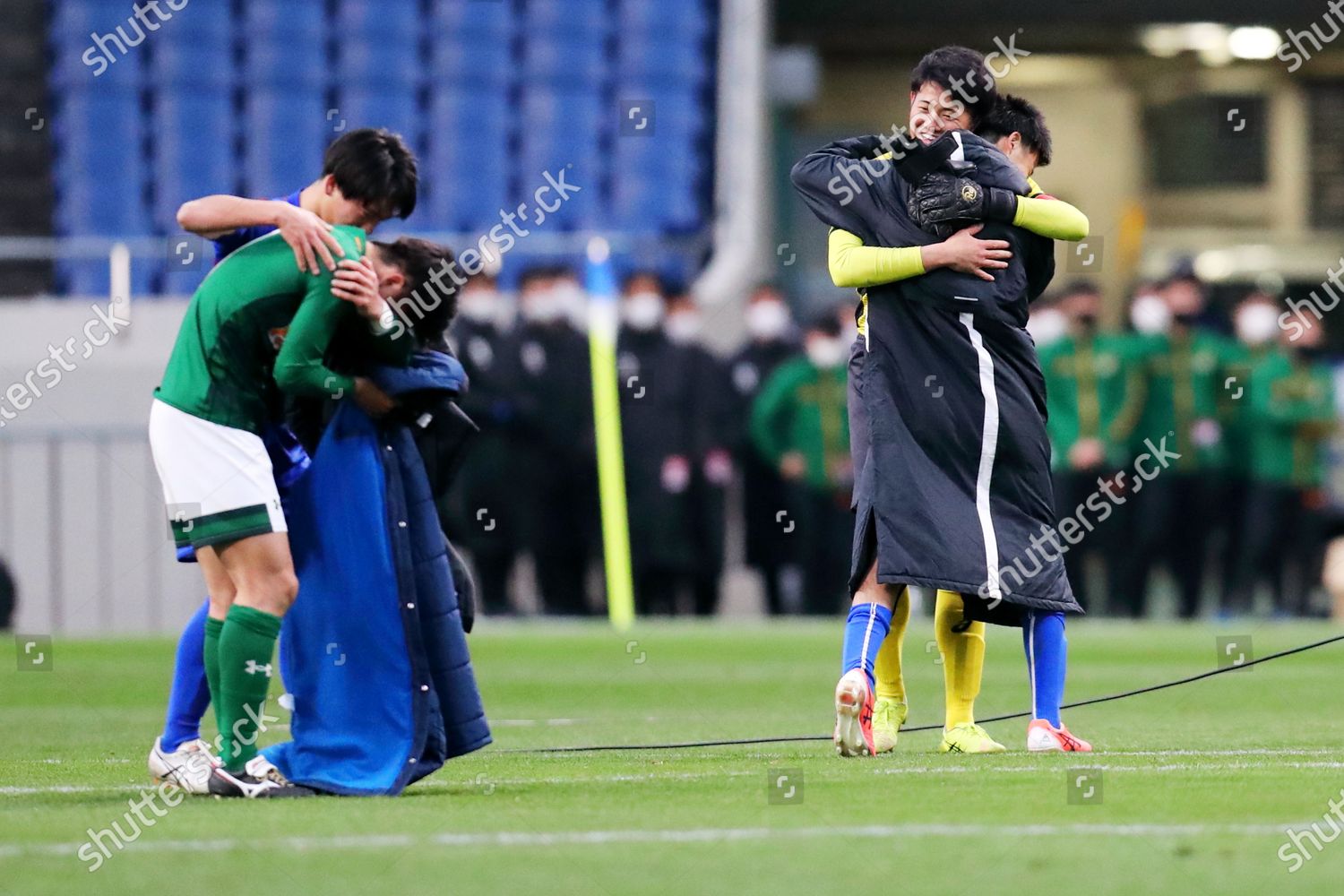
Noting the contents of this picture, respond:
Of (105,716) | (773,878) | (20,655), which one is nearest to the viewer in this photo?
(773,878)

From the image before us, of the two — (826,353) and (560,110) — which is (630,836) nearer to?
(826,353)

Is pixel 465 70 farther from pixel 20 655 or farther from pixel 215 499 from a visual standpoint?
pixel 215 499

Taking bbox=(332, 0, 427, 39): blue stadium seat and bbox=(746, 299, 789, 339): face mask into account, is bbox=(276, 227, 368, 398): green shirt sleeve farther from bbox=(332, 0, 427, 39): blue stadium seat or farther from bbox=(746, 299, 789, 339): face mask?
bbox=(332, 0, 427, 39): blue stadium seat

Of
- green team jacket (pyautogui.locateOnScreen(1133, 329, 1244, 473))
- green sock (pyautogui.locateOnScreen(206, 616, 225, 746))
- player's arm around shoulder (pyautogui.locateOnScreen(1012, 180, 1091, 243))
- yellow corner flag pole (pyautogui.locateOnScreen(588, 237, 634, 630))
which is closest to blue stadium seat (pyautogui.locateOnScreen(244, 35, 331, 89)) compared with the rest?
yellow corner flag pole (pyautogui.locateOnScreen(588, 237, 634, 630))

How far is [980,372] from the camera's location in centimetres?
667

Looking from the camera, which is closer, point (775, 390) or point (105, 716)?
point (105, 716)

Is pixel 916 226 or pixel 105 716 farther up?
pixel 916 226

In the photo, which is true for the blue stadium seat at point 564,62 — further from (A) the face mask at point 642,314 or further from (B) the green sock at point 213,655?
(B) the green sock at point 213,655

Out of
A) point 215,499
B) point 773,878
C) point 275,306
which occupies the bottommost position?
point 773,878

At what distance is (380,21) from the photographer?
20.4 meters

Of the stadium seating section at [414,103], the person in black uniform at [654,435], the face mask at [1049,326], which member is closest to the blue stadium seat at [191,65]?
the stadium seating section at [414,103]

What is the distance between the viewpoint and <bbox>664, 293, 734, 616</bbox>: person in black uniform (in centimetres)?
1669

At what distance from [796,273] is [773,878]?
1684 centimetres

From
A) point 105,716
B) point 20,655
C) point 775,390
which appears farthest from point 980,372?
point 775,390
